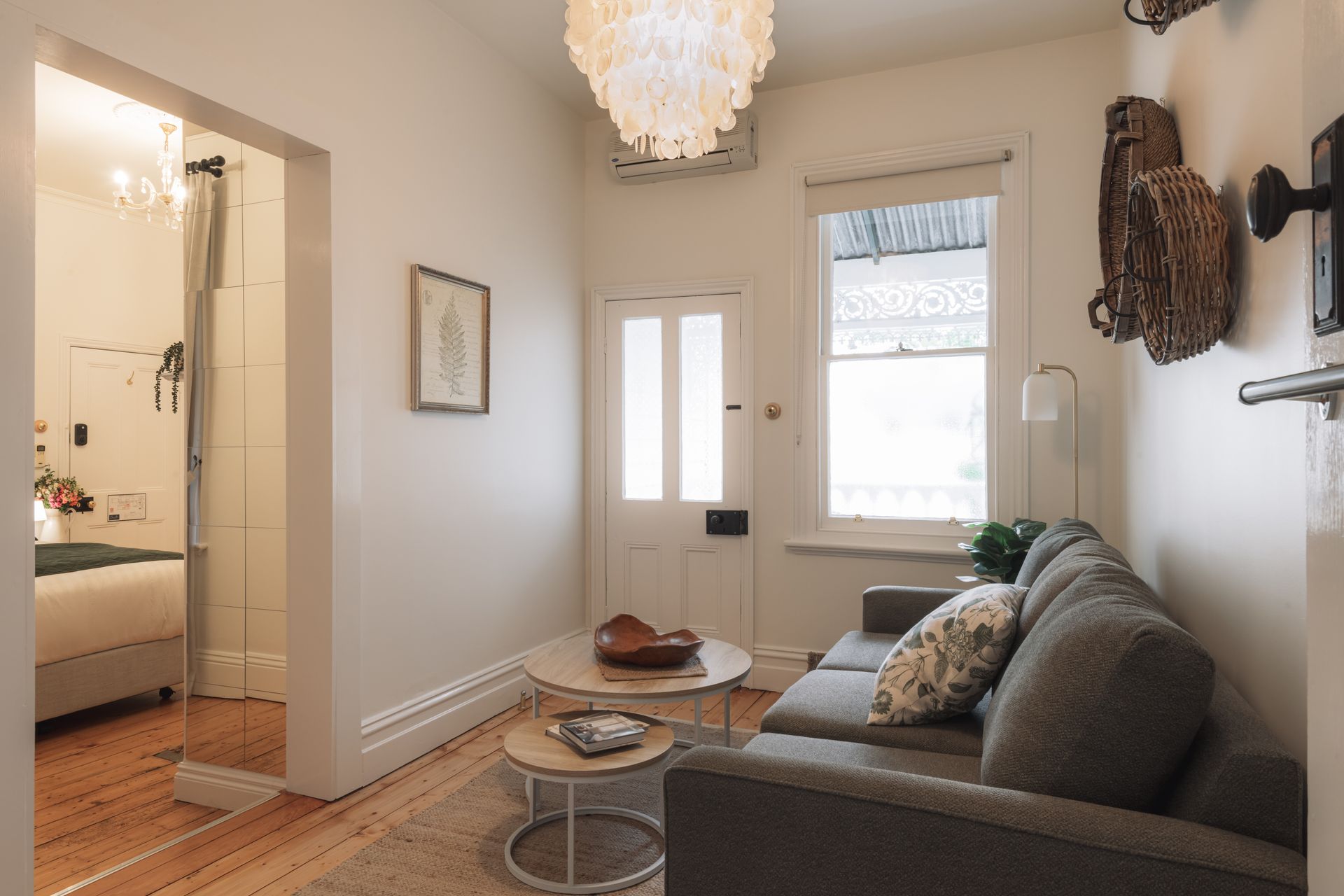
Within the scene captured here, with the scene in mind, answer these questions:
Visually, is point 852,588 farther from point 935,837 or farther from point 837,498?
point 935,837

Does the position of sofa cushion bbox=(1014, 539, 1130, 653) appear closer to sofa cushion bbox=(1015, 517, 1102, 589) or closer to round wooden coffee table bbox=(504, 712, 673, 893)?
sofa cushion bbox=(1015, 517, 1102, 589)

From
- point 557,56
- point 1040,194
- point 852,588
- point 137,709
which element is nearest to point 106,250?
point 137,709

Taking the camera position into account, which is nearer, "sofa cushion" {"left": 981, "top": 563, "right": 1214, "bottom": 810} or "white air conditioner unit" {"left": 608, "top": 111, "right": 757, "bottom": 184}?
"sofa cushion" {"left": 981, "top": 563, "right": 1214, "bottom": 810}

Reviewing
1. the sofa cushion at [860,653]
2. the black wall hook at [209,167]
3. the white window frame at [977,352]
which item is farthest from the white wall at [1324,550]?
Result: the black wall hook at [209,167]

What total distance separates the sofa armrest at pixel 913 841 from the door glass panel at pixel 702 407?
279 centimetres

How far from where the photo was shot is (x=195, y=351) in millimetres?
2906

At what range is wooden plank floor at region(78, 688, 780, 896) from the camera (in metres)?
2.26

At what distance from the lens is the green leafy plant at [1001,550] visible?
318 centimetres

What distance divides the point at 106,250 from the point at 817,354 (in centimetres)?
520

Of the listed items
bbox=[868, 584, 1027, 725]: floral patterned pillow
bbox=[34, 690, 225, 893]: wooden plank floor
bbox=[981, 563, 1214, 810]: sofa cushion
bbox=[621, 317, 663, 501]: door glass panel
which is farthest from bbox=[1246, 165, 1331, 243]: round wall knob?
bbox=[621, 317, 663, 501]: door glass panel

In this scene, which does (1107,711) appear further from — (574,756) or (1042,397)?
(1042,397)

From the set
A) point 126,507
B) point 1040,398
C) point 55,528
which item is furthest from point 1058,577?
point 126,507

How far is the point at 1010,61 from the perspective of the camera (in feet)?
12.2

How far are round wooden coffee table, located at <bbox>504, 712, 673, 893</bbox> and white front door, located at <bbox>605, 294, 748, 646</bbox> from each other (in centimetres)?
184
